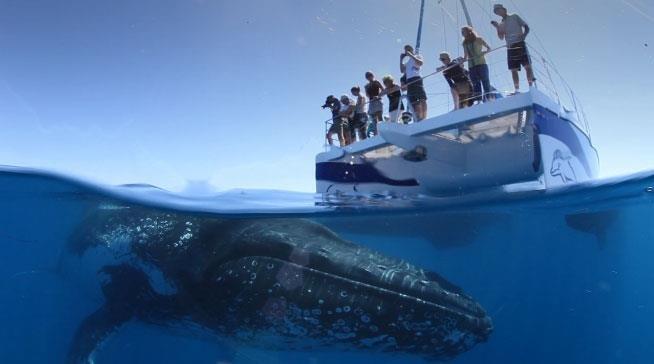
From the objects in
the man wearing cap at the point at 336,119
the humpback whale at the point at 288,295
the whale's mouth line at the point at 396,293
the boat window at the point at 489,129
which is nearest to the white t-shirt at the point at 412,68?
the boat window at the point at 489,129

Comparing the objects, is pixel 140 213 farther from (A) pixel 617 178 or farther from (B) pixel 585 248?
(B) pixel 585 248

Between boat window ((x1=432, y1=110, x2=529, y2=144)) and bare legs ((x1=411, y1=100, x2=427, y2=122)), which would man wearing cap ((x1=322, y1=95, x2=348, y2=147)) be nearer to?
bare legs ((x1=411, y1=100, x2=427, y2=122))

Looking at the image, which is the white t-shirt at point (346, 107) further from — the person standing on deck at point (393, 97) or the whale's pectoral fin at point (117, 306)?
the whale's pectoral fin at point (117, 306)

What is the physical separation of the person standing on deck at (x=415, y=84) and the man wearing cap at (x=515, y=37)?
214 cm

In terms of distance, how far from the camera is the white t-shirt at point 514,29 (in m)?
9.59

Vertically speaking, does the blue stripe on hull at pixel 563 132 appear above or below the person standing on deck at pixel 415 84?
below

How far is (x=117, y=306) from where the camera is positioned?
22.0 ft

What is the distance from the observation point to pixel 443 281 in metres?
5.70

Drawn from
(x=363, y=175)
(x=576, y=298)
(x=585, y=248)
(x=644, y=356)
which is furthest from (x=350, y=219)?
(x=644, y=356)

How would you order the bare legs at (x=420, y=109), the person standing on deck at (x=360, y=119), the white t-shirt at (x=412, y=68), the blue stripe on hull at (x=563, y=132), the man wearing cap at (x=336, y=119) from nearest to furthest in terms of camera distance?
the blue stripe on hull at (x=563, y=132) < the white t-shirt at (x=412, y=68) < the bare legs at (x=420, y=109) < the person standing on deck at (x=360, y=119) < the man wearing cap at (x=336, y=119)

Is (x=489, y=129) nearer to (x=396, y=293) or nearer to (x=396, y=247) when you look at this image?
(x=396, y=247)

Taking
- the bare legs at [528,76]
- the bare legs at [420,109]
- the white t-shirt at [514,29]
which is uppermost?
the white t-shirt at [514,29]

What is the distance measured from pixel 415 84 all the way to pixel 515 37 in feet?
8.65

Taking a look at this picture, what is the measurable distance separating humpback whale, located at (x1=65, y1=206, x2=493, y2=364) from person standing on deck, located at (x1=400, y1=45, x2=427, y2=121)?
5857 millimetres
